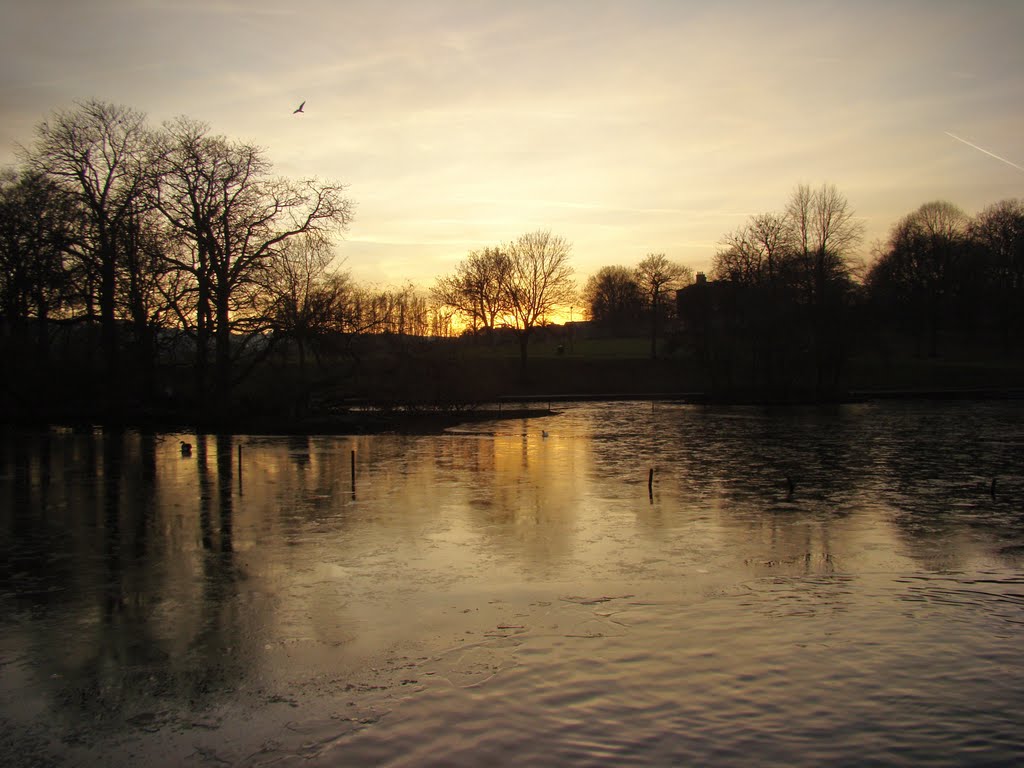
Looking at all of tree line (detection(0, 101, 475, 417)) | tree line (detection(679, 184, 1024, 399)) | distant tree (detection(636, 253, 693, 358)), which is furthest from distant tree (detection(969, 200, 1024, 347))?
tree line (detection(0, 101, 475, 417))

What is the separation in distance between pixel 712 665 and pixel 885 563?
18.9 ft

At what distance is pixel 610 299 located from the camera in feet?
405

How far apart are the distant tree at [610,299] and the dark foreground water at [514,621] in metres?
99.1

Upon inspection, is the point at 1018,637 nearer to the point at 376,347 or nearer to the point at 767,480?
the point at 767,480

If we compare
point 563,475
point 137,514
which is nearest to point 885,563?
point 563,475

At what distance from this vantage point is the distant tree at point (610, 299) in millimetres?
120625

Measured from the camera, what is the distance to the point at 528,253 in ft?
279

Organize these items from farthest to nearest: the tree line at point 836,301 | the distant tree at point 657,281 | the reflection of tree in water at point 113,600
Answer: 1. the distant tree at point 657,281
2. the tree line at point 836,301
3. the reflection of tree in water at point 113,600

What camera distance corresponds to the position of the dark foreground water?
7.87 metres

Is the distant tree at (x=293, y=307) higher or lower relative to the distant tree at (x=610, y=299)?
lower

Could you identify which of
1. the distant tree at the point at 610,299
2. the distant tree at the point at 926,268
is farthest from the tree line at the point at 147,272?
the distant tree at the point at 610,299

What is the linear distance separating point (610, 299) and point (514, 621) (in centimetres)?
11433

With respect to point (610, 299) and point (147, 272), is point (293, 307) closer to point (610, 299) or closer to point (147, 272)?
point (147, 272)

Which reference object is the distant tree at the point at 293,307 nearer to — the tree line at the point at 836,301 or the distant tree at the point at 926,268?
the tree line at the point at 836,301
